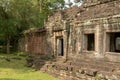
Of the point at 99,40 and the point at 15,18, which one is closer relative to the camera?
the point at 99,40

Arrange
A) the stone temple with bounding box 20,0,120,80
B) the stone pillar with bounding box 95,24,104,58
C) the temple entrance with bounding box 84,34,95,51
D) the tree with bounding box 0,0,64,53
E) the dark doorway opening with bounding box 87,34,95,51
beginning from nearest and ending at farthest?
the stone temple with bounding box 20,0,120,80 < the stone pillar with bounding box 95,24,104,58 < the temple entrance with bounding box 84,34,95,51 < the dark doorway opening with bounding box 87,34,95,51 < the tree with bounding box 0,0,64,53

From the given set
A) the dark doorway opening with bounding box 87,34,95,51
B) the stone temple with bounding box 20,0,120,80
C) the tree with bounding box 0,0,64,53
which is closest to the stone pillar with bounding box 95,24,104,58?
the stone temple with bounding box 20,0,120,80

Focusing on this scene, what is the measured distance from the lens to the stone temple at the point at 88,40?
33.3ft

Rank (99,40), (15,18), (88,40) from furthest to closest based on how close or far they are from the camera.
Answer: (15,18), (88,40), (99,40)

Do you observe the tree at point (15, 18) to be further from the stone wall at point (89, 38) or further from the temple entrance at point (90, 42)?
the temple entrance at point (90, 42)

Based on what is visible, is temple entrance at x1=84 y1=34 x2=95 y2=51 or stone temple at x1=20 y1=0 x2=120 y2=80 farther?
temple entrance at x1=84 y1=34 x2=95 y2=51

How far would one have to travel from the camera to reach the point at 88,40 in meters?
12.8

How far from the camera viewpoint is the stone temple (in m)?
10.1

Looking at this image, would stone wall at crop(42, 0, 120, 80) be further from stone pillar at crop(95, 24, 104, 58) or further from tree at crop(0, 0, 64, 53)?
tree at crop(0, 0, 64, 53)

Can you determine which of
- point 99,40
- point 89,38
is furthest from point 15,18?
point 99,40

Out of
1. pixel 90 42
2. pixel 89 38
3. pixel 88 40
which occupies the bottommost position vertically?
pixel 90 42

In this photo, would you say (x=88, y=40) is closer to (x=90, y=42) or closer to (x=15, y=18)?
(x=90, y=42)

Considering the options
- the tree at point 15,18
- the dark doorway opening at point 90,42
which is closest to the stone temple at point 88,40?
the dark doorway opening at point 90,42

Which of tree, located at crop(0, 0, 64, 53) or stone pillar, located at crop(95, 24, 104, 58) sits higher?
tree, located at crop(0, 0, 64, 53)
